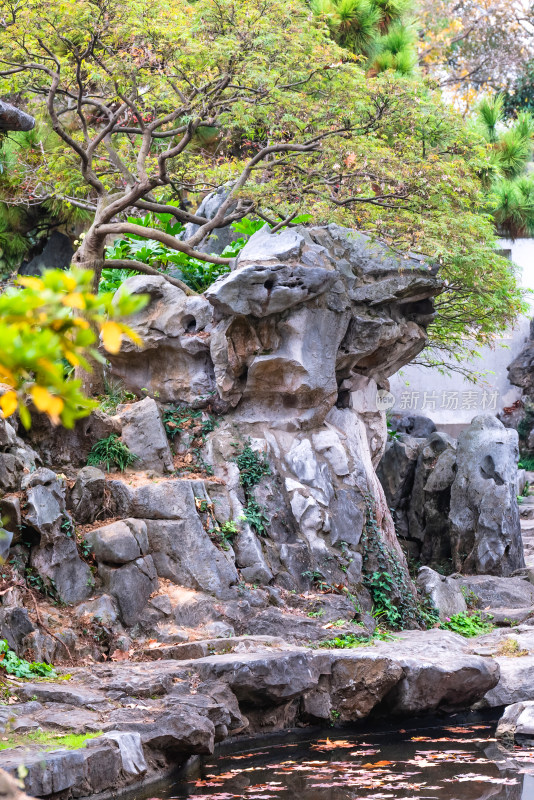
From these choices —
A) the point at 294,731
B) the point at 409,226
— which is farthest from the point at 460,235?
the point at 294,731

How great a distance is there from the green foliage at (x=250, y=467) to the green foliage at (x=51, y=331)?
9300 millimetres

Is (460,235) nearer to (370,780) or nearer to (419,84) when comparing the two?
(419,84)

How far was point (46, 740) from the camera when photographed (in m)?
5.77

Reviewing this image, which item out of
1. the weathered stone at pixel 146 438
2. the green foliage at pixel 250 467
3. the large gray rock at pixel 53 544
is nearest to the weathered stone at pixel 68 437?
the weathered stone at pixel 146 438

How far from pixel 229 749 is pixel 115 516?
325cm

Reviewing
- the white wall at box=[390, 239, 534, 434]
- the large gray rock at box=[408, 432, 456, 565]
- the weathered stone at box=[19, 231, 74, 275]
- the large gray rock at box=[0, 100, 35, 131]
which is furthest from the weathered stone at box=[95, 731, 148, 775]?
the weathered stone at box=[19, 231, 74, 275]

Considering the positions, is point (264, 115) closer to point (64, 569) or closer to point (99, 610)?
point (64, 569)

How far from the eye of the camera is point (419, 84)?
41.8 feet

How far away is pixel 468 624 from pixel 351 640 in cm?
311

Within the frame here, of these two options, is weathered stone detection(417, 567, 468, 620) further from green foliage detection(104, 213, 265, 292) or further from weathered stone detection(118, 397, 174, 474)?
green foliage detection(104, 213, 265, 292)

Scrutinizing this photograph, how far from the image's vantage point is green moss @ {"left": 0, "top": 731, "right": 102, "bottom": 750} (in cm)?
559

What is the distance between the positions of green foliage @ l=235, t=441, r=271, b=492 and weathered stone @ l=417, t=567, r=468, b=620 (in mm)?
3135

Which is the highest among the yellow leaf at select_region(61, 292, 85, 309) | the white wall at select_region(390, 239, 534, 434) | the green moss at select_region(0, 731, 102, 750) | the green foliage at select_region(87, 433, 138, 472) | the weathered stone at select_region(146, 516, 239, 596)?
the white wall at select_region(390, 239, 534, 434)

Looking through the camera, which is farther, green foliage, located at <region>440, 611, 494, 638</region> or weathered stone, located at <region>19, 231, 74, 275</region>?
weathered stone, located at <region>19, 231, 74, 275</region>
